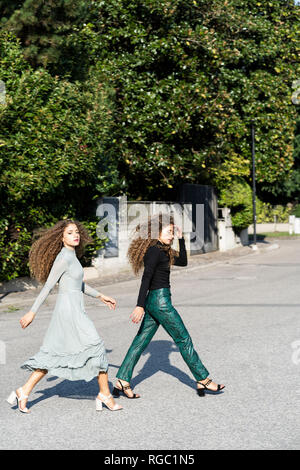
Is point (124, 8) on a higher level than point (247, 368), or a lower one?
higher

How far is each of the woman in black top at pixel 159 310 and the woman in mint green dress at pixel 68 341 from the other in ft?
1.36

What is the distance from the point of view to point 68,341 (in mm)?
5449

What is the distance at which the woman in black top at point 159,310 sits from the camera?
229 inches

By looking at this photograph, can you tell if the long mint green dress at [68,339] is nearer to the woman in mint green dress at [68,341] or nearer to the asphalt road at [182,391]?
the woman in mint green dress at [68,341]

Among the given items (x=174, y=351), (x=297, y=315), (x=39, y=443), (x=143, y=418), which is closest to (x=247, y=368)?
(x=174, y=351)

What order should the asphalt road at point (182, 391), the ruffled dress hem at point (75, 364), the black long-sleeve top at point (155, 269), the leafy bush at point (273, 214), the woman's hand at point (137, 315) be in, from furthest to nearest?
the leafy bush at point (273, 214), the black long-sleeve top at point (155, 269), the woman's hand at point (137, 315), the ruffled dress hem at point (75, 364), the asphalt road at point (182, 391)

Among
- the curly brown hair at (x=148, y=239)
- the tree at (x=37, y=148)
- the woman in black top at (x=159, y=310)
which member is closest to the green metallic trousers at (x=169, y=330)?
the woman in black top at (x=159, y=310)

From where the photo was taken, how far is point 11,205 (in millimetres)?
13453

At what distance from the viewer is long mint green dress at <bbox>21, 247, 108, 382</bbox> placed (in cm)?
539

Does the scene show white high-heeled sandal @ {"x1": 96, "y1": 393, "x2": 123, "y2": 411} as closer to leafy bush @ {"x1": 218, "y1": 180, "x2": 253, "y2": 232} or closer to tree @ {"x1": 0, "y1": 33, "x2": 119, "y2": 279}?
tree @ {"x1": 0, "y1": 33, "x2": 119, "y2": 279}

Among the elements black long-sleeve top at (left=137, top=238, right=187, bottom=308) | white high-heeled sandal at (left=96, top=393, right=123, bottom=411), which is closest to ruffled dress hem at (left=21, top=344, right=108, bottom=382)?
white high-heeled sandal at (left=96, top=393, right=123, bottom=411)

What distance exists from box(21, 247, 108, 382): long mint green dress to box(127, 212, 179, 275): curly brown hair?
792 millimetres
